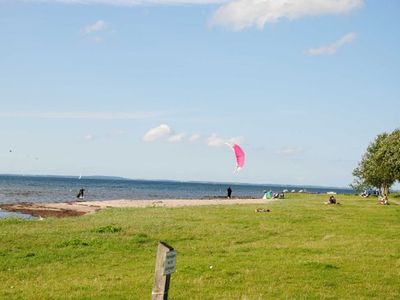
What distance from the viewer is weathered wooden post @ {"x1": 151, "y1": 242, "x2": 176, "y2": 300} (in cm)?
934

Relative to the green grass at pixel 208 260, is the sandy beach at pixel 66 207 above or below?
below

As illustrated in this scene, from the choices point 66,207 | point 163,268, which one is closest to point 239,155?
point 66,207

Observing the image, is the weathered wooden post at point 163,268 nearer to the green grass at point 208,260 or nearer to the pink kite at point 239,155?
the green grass at point 208,260

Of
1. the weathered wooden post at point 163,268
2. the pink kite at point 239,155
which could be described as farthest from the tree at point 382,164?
the weathered wooden post at point 163,268

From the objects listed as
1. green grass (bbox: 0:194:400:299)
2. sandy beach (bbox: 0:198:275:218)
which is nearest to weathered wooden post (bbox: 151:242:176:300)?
green grass (bbox: 0:194:400:299)

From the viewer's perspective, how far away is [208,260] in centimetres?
2166

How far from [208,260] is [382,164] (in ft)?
177

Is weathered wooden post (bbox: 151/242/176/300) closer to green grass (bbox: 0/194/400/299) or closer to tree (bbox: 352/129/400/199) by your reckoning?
green grass (bbox: 0/194/400/299)

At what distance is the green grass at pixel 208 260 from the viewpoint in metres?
16.5

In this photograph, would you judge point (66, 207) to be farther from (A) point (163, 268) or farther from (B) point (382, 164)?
(A) point (163, 268)

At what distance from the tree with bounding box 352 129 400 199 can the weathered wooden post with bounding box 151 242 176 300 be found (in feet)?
166

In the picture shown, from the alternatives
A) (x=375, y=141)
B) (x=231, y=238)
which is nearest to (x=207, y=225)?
(x=231, y=238)

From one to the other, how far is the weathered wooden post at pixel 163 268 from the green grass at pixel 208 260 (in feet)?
20.1

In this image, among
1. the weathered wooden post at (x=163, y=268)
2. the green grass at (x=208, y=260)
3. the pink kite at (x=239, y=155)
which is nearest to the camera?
the weathered wooden post at (x=163, y=268)
